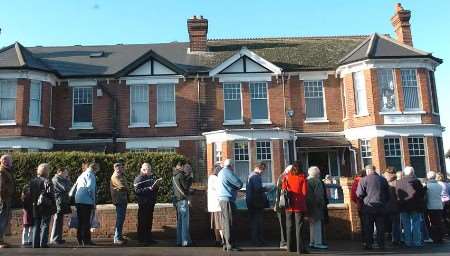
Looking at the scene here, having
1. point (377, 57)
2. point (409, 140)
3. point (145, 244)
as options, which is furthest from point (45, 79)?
point (409, 140)

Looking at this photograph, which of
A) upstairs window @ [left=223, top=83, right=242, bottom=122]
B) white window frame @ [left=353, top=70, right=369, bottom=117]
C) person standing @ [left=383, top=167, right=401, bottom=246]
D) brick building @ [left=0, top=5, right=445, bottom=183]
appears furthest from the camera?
upstairs window @ [left=223, top=83, right=242, bottom=122]

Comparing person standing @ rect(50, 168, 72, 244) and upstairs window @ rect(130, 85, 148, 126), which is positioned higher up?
upstairs window @ rect(130, 85, 148, 126)

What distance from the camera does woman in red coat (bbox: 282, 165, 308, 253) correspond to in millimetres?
9844

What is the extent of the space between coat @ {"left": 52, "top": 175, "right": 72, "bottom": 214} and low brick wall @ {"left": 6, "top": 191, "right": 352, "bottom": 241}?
4.53ft

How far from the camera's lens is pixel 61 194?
10.9 meters

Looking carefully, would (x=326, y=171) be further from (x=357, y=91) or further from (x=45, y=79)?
(x=45, y=79)

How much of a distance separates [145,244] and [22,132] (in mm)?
14078

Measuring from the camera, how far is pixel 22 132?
73.5 ft

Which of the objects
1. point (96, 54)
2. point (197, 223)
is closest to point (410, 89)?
point (197, 223)

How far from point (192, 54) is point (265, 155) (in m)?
7.92

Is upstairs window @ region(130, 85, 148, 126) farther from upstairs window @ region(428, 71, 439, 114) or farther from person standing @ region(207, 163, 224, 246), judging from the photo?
upstairs window @ region(428, 71, 439, 114)

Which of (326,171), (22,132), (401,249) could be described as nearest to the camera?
(401,249)

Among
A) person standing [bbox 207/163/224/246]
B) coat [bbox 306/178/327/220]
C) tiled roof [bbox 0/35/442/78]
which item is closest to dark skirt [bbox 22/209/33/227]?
person standing [bbox 207/163/224/246]

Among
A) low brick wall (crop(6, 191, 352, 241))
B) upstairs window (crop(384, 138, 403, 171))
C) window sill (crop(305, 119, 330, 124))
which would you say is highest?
window sill (crop(305, 119, 330, 124))
